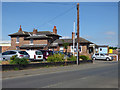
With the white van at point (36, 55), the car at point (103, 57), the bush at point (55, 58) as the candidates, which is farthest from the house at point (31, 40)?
the bush at point (55, 58)

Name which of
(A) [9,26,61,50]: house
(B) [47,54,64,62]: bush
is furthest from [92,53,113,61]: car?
(B) [47,54,64,62]: bush

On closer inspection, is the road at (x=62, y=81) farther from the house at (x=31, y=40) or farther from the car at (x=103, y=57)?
the house at (x=31, y=40)

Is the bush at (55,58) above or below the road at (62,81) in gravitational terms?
above

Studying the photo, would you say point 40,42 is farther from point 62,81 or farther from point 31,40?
point 62,81

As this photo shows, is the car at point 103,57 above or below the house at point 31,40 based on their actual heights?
below

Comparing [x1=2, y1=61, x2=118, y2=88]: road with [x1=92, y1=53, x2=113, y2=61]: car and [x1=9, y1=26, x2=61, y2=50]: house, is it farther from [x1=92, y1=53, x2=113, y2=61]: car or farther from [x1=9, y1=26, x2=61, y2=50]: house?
[x1=9, y1=26, x2=61, y2=50]: house

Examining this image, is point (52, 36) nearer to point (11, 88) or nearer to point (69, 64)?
point (69, 64)

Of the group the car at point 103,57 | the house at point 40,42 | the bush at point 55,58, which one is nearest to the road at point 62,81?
Result: the bush at point 55,58

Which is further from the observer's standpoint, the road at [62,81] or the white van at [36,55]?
the white van at [36,55]

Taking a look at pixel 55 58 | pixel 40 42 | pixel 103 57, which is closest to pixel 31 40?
pixel 40 42

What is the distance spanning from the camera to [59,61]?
24938 millimetres

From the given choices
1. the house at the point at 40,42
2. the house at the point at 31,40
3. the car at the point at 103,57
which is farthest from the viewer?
the house at the point at 31,40

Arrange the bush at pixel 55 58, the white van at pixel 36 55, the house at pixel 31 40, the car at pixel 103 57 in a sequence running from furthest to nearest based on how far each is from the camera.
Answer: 1. the house at pixel 31 40
2. the car at pixel 103 57
3. the white van at pixel 36 55
4. the bush at pixel 55 58

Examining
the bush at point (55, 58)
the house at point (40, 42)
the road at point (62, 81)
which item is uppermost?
the house at point (40, 42)
